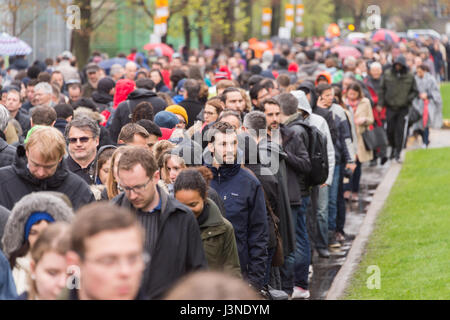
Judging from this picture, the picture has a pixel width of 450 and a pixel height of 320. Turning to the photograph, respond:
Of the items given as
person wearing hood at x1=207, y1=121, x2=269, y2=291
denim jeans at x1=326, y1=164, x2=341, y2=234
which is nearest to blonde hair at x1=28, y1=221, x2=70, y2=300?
person wearing hood at x1=207, y1=121, x2=269, y2=291

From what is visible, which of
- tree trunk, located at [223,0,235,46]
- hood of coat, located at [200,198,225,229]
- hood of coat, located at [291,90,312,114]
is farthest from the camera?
tree trunk, located at [223,0,235,46]

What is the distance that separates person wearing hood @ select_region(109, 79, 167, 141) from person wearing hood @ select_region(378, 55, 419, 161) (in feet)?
26.4

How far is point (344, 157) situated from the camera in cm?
1270

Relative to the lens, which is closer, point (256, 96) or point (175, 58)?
point (256, 96)

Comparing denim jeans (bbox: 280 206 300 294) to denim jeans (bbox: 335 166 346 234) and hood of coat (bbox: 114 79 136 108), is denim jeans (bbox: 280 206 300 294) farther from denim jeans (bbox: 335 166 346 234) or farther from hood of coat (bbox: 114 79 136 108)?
hood of coat (bbox: 114 79 136 108)

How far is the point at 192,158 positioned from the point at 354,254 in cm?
499

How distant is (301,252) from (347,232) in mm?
3359

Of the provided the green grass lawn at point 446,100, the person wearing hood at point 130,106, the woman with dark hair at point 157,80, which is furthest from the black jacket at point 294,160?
the green grass lawn at point 446,100

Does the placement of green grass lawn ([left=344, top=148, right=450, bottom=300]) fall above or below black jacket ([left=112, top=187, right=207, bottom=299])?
below

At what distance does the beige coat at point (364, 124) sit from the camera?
49.2ft

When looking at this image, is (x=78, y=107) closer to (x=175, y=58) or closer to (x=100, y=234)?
(x=100, y=234)

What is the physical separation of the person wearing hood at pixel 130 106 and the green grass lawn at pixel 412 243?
2952 millimetres

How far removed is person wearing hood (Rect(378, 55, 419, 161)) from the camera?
19.2m
